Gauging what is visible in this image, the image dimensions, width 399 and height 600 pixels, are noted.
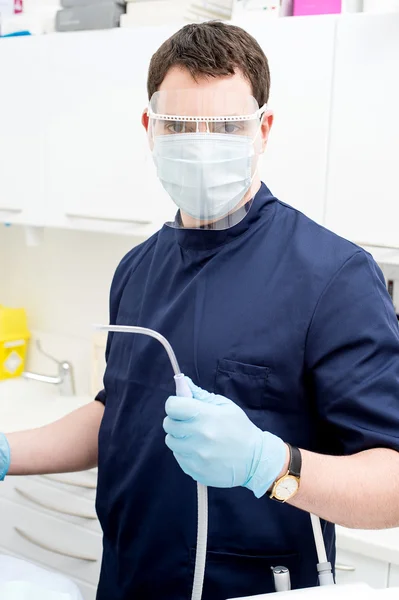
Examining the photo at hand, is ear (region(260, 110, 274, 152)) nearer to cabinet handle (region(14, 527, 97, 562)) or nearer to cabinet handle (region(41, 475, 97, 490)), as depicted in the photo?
cabinet handle (region(41, 475, 97, 490))

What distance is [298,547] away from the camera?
112 centimetres

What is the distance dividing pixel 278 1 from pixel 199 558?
1.49 m

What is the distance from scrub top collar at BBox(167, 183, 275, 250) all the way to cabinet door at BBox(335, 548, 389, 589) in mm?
949

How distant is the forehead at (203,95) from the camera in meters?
1.13

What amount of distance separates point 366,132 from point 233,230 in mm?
738

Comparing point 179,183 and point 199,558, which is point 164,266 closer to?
point 179,183

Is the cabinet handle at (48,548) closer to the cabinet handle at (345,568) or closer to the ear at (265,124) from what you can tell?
the cabinet handle at (345,568)

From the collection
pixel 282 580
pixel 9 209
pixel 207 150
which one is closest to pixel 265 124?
pixel 207 150

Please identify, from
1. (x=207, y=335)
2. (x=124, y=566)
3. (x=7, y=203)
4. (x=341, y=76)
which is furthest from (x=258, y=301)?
(x=7, y=203)

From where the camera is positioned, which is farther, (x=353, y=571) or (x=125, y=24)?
(x=125, y=24)

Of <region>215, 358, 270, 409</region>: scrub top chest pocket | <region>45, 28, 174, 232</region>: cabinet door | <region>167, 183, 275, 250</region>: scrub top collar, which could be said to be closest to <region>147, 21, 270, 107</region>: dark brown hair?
<region>167, 183, 275, 250</region>: scrub top collar

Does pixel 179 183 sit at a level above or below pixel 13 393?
above

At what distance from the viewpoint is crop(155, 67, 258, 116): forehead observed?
1132 millimetres

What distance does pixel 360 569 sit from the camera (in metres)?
1.73
